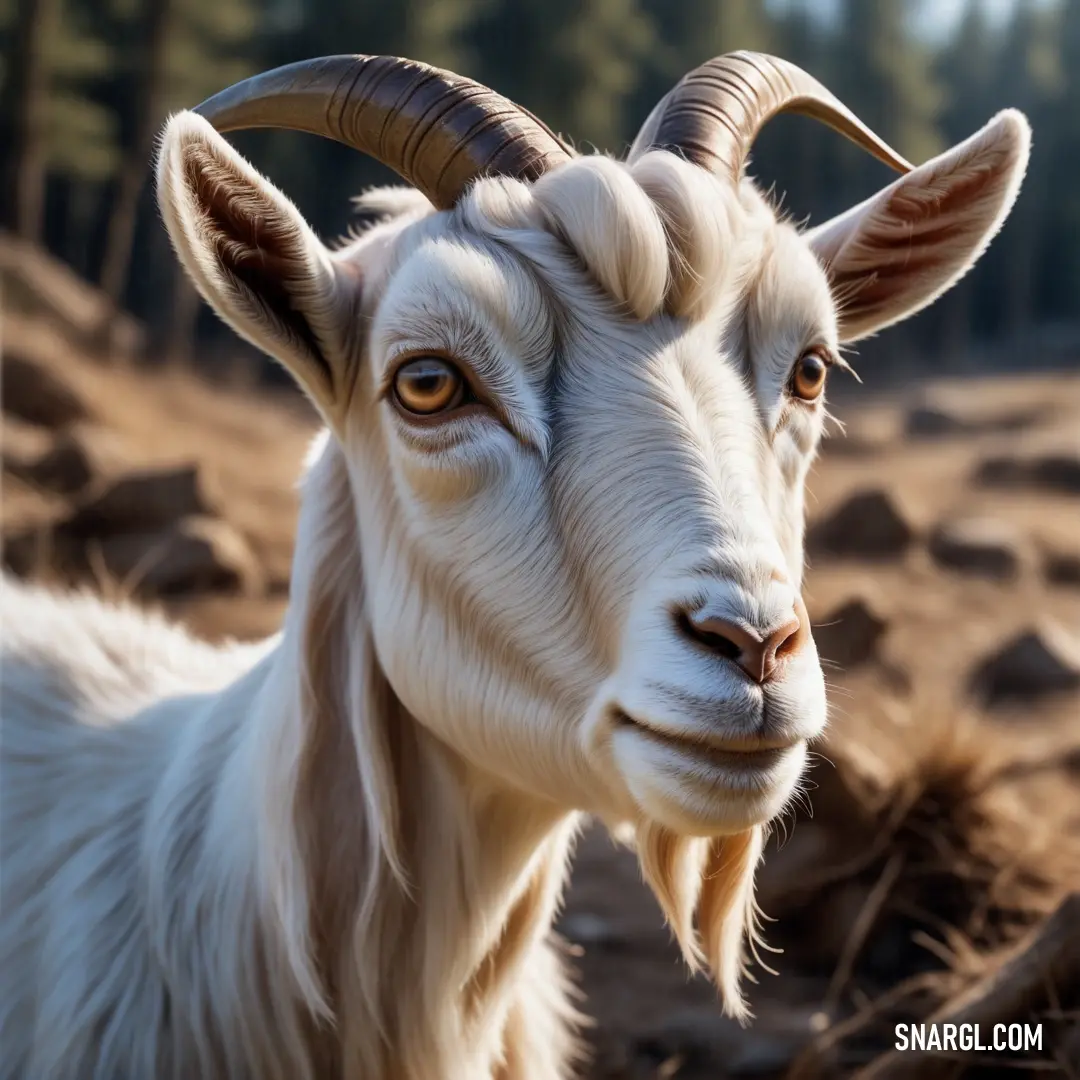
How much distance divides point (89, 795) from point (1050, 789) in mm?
4053

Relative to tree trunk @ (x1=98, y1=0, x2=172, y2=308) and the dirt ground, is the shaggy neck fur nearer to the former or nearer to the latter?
the dirt ground

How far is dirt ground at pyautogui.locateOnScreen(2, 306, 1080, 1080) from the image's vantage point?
12.7 ft

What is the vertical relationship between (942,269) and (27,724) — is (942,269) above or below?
above

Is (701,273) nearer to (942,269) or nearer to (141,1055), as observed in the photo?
(942,269)

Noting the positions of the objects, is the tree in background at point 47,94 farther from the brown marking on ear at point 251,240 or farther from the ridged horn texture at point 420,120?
the brown marking on ear at point 251,240

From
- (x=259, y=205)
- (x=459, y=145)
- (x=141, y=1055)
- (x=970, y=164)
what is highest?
(x=970, y=164)

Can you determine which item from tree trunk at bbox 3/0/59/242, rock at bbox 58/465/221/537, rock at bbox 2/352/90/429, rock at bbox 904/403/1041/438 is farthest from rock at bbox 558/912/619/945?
rock at bbox 904/403/1041/438

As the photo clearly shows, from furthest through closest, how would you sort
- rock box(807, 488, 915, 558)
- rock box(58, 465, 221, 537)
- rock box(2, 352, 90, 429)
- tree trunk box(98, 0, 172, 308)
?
tree trunk box(98, 0, 172, 308)
rock box(2, 352, 90, 429)
rock box(807, 488, 915, 558)
rock box(58, 465, 221, 537)

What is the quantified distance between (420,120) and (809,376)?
89 centimetres

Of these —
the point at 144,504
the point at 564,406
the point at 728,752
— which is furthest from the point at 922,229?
the point at 144,504

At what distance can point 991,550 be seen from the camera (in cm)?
1068

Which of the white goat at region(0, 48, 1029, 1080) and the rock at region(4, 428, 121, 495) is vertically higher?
the white goat at region(0, 48, 1029, 1080)

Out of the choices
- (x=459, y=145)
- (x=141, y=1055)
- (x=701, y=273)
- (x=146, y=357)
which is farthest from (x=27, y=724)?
(x=146, y=357)

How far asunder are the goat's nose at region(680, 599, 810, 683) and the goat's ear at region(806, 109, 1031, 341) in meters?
1.17
